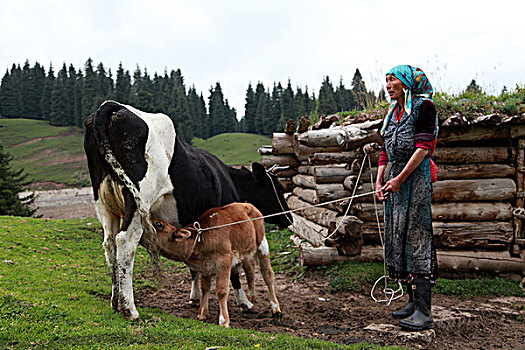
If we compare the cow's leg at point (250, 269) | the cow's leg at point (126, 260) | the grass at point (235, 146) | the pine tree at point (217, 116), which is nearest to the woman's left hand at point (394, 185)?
the cow's leg at point (250, 269)

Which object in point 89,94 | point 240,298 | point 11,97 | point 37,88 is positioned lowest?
point 240,298

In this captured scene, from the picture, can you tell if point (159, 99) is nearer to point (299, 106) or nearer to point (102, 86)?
point (102, 86)

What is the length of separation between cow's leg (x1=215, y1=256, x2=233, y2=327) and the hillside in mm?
41556

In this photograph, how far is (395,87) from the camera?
4.77m

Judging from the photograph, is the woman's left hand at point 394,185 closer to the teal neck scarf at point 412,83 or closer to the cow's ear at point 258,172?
the teal neck scarf at point 412,83

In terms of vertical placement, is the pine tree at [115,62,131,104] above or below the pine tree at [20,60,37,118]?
below

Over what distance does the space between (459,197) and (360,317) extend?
11.7 feet

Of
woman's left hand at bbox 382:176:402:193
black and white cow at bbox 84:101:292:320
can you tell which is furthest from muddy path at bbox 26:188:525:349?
woman's left hand at bbox 382:176:402:193

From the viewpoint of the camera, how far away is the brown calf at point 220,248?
4734mm

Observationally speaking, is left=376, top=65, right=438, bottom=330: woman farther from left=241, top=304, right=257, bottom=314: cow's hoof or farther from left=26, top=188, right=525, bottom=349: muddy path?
left=241, top=304, right=257, bottom=314: cow's hoof

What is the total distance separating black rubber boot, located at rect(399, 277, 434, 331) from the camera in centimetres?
454

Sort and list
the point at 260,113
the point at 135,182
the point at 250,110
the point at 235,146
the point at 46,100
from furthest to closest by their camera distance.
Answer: the point at 250,110
the point at 46,100
the point at 260,113
the point at 235,146
the point at 135,182

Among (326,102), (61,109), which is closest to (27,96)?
(61,109)

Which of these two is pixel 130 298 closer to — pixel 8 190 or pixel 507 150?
pixel 507 150
